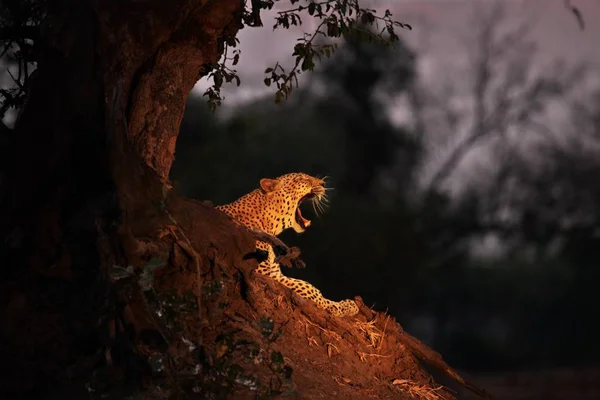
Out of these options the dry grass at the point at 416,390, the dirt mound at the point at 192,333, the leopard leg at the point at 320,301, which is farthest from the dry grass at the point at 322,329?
the dry grass at the point at 416,390

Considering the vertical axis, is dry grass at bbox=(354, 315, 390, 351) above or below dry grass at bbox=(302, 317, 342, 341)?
above

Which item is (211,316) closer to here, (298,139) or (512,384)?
(512,384)

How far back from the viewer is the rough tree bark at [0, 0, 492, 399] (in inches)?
167

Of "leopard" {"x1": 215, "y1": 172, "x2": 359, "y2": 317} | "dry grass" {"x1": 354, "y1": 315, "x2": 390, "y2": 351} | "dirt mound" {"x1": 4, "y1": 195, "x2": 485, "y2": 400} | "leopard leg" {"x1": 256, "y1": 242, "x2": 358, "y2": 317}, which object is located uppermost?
"leopard" {"x1": 215, "y1": 172, "x2": 359, "y2": 317}

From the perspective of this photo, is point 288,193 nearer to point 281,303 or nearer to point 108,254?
point 281,303

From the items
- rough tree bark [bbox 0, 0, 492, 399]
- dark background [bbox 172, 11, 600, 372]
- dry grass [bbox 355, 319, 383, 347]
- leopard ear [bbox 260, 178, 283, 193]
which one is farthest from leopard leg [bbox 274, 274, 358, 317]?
dark background [bbox 172, 11, 600, 372]

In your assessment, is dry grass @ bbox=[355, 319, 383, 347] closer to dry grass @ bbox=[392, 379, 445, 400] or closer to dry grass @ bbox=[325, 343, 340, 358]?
dry grass @ bbox=[392, 379, 445, 400]

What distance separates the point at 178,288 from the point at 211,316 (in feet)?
A: 0.74

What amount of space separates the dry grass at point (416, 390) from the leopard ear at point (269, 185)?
1.82m

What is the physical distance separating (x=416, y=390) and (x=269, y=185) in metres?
1.94

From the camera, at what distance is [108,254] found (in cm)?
421

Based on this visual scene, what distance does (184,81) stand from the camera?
18.6ft

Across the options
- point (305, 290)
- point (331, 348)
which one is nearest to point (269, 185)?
point (305, 290)

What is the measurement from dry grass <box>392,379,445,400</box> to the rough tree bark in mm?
1048
